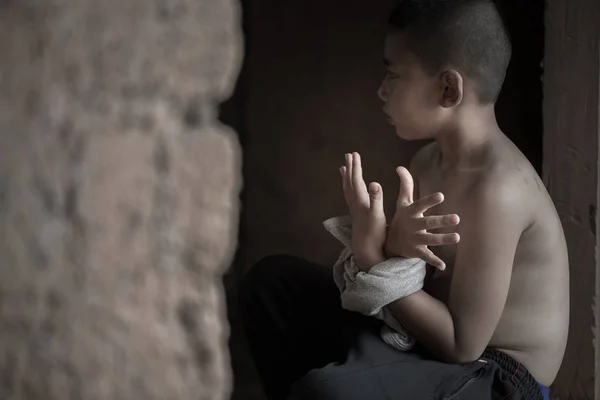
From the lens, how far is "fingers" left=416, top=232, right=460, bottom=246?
0.97m

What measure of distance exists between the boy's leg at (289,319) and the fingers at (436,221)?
27 cm

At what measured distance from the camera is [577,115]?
4.29 ft

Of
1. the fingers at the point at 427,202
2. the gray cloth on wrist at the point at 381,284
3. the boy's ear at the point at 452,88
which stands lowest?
the gray cloth on wrist at the point at 381,284

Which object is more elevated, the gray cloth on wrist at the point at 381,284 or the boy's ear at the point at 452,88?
the boy's ear at the point at 452,88

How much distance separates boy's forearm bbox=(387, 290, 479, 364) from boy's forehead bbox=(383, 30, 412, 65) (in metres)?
0.35

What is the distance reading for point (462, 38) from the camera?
1.10 meters

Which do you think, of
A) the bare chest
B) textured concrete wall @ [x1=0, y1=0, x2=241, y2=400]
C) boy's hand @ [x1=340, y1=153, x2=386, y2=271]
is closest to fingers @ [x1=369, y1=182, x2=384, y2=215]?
boy's hand @ [x1=340, y1=153, x2=386, y2=271]

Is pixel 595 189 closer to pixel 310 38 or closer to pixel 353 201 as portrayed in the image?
pixel 353 201

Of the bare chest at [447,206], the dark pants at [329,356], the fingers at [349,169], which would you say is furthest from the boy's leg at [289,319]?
the fingers at [349,169]

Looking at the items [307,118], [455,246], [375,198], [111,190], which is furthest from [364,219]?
[307,118]

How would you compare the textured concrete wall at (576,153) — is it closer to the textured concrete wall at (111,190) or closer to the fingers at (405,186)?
the fingers at (405,186)

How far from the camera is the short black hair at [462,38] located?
1097mm

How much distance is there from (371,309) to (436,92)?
338 mm

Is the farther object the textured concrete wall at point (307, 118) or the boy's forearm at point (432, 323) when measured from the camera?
the textured concrete wall at point (307, 118)
